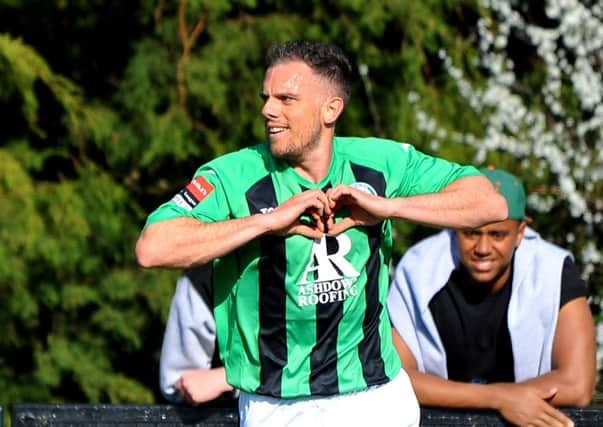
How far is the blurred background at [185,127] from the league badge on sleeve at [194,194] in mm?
2707

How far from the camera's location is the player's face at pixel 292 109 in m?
3.22

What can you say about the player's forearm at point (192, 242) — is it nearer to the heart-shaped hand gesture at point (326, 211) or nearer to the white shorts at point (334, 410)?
the heart-shaped hand gesture at point (326, 211)

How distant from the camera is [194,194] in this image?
3184mm

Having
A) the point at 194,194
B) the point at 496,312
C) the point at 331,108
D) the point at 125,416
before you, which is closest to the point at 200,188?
the point at 194,194

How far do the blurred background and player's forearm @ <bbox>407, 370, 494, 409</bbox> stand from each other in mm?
2062

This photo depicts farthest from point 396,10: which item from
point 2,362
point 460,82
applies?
point 2,362

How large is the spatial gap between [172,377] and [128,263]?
2425 mm

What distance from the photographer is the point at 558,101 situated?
622 cm

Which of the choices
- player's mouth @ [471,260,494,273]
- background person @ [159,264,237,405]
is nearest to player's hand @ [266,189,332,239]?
background person @ [159,264,237,405]

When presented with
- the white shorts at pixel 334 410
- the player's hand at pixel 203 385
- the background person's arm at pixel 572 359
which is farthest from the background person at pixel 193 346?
the background person's arm at pixel 572 359

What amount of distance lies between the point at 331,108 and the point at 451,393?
3.50 ft

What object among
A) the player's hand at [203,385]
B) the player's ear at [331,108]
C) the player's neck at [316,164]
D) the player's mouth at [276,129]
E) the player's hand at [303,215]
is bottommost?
the player's hand at [203,385]

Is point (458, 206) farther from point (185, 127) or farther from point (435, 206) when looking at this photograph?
point (185, 127)

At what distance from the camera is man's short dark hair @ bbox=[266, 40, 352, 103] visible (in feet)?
10.8
